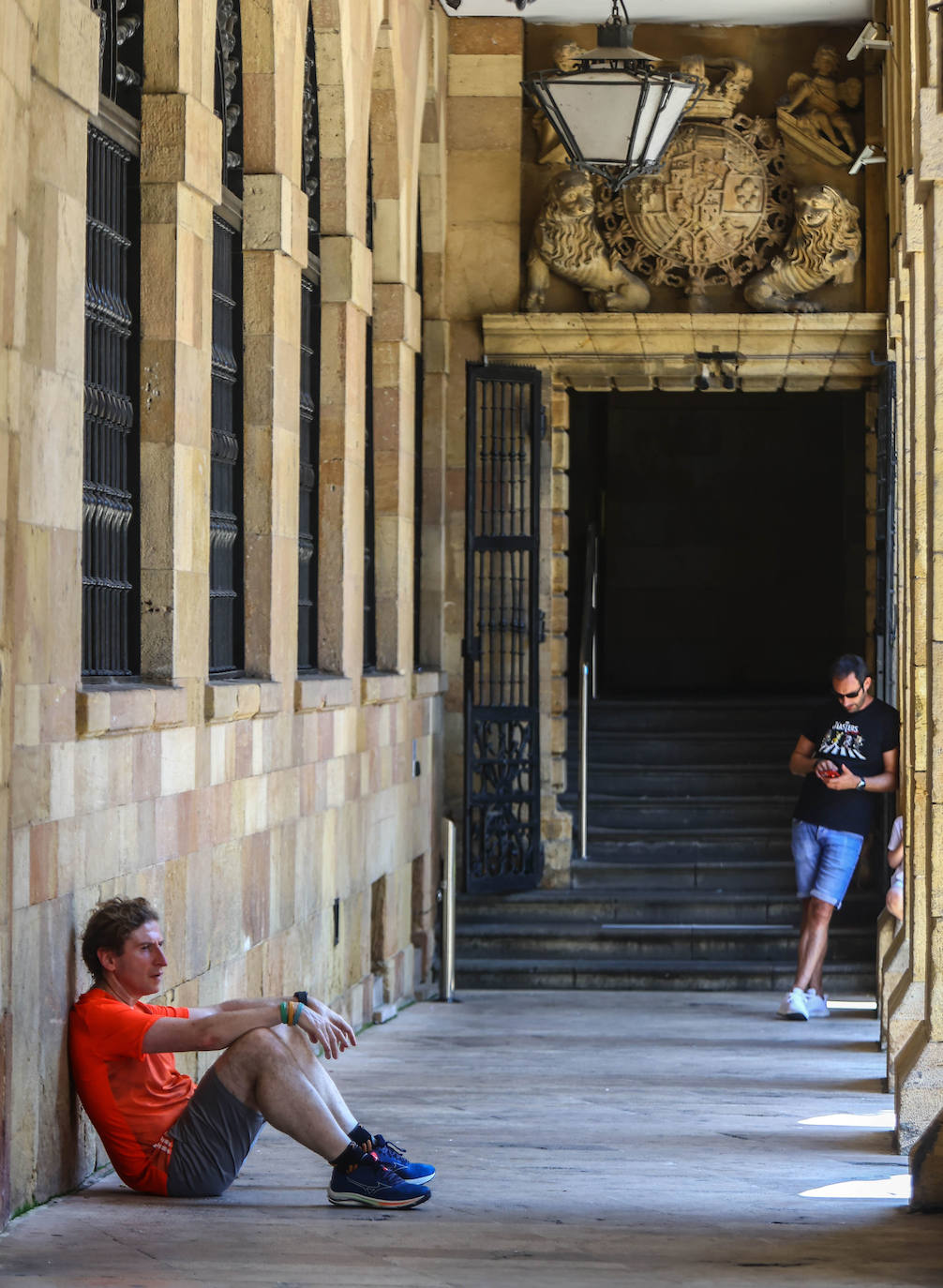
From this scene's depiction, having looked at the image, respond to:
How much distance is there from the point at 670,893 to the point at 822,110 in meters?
4.83

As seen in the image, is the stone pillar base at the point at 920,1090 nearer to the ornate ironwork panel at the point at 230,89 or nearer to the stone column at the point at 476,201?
the ornate ironwork panel at the point at 230,89

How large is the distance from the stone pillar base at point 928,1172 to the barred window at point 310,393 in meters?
4.65

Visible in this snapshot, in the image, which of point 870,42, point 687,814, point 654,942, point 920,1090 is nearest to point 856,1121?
point 920,1090

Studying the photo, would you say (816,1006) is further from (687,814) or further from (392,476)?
(392,476)

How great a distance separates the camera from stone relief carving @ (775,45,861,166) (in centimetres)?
1234

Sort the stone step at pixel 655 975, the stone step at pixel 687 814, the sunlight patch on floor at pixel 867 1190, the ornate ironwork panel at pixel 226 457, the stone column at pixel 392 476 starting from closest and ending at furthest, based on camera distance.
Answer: the sunlight patch on floor at pixel 867 1190, the ornate ironwork panel at pixel 226 457, the stone column at pixel 392 476, the stone step at pixel 655 975, the stone step at pixel 687 814

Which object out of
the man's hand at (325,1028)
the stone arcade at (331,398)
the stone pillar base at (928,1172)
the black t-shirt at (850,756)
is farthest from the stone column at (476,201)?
the stone pillar base at (928,1172)

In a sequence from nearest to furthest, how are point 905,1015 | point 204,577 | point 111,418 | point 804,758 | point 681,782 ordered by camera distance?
1. point 111,418
2. point 204,577
3. point 905,1015
4. point 804,758
5. point 681,782

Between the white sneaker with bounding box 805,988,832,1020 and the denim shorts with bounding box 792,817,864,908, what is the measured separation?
1.52 feet

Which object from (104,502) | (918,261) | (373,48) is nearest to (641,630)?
(373,48)

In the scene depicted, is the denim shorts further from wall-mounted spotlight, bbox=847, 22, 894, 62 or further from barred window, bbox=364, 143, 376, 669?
wall-mounted spotlight, bbox=847, 22, 894, 62

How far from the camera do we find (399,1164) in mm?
5055

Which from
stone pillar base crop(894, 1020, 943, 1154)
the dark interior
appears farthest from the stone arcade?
the dark interior

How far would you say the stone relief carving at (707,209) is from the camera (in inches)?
483
